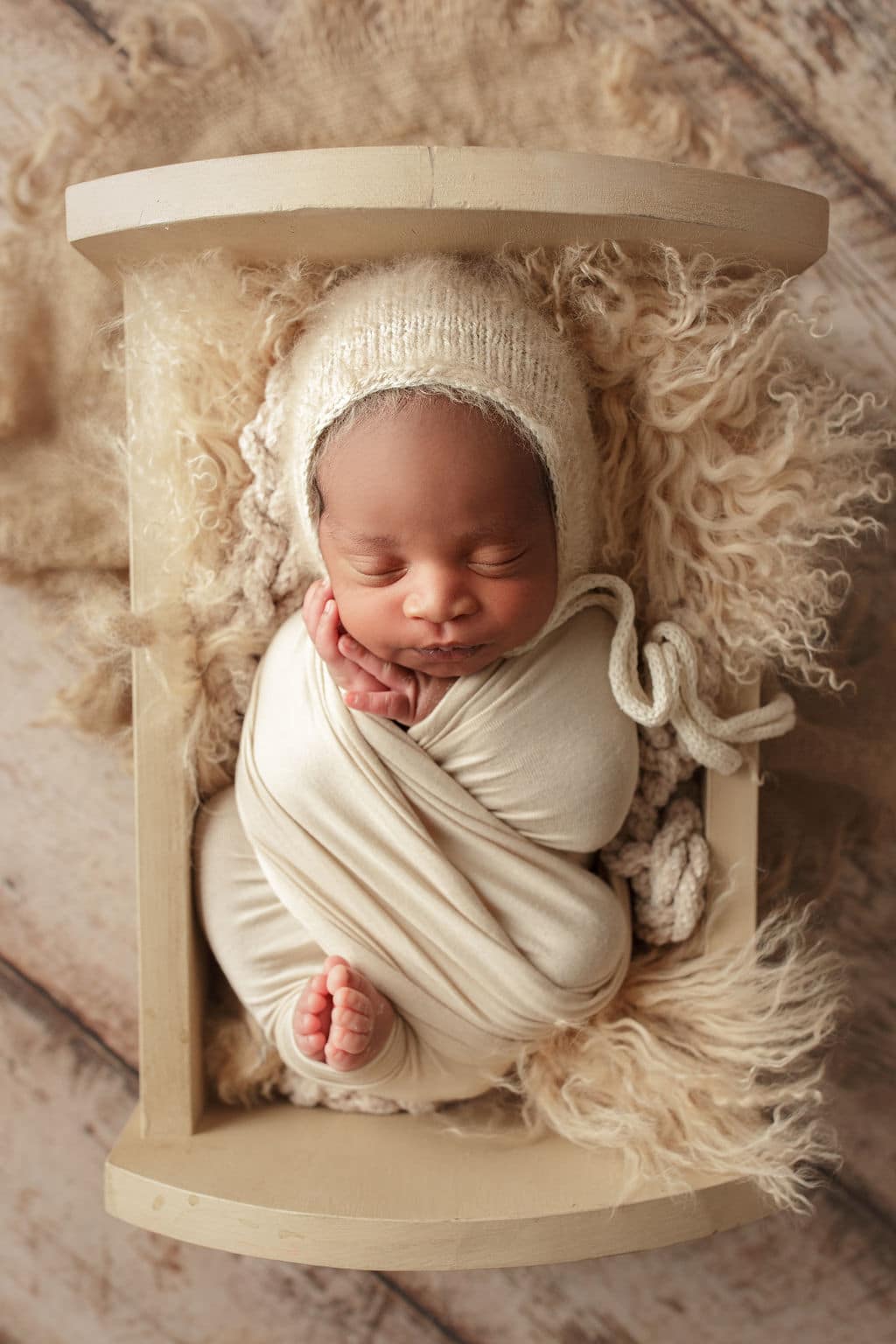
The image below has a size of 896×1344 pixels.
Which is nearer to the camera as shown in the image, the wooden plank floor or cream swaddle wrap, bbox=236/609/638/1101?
cream swaddle wrap, bbox=236/609/638/1101

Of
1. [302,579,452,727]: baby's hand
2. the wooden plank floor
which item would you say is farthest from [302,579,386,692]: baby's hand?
the wooden plank floor

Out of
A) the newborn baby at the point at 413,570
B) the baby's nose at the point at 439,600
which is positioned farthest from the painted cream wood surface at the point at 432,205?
the baby's nose at the point at 439,600

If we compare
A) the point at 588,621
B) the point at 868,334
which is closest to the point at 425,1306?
the point at 588,621

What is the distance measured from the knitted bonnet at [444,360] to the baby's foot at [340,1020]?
1.07 feet

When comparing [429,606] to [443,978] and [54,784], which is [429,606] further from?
[54,784]

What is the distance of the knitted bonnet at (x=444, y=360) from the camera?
2.34 feet

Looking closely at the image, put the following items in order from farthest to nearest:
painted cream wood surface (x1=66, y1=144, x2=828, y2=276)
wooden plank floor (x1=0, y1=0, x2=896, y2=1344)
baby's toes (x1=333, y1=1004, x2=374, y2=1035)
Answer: wooden plank floor (x1=0, y1=0, x2=896, y2=1344), baby's toes (x1=333, y1=1004, x2=374, y2=1035), painted cream wood surface (x1=66, y1=144, x2=828, y2=276)

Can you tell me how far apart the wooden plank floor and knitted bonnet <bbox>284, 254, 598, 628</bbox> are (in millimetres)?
376

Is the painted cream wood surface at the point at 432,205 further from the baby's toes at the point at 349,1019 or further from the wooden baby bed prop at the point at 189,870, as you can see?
the baby's toes at the point at 349,1019

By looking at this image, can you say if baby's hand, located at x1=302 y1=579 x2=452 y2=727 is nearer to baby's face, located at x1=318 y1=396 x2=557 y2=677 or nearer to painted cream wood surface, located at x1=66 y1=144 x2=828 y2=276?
baby's face, located at x1=318 y1=396 x2=557 y2=677

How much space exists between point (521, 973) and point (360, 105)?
749 millimetres

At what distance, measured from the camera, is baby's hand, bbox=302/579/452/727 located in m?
0.78

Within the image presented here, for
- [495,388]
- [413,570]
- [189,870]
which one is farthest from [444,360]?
[189,870]

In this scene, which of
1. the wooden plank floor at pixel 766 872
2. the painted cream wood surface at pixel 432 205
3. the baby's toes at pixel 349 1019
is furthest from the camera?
the wooden plank floor at pixel 766 872
